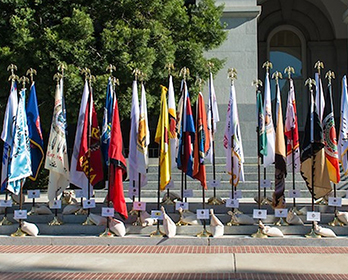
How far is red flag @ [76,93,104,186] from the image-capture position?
1023 cm

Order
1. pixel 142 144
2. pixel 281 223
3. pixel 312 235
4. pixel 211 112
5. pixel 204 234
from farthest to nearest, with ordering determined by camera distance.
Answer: pixel 211 112 → pixel 142 144 → pixel 281 223 → pixel 204 234 → pixel 312 235

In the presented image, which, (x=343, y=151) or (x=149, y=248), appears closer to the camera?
(x=149, y=248)

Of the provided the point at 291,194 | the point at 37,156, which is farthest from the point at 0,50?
the point at 291,194

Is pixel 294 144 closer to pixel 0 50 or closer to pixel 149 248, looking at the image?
pixel 149 248

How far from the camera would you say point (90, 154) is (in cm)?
1026

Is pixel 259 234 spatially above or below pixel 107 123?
below

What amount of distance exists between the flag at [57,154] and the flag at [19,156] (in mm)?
486

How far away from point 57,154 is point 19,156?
2.73 ft

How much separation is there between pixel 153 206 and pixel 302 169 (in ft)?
12.5

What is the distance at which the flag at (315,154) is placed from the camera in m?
9.80

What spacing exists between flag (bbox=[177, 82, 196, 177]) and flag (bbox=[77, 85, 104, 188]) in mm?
1866

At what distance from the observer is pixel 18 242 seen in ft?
31.9

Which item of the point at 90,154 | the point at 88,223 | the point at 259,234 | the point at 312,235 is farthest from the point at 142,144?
the point at 312,235

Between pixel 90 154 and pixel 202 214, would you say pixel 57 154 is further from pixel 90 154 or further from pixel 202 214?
pixel 202 214
